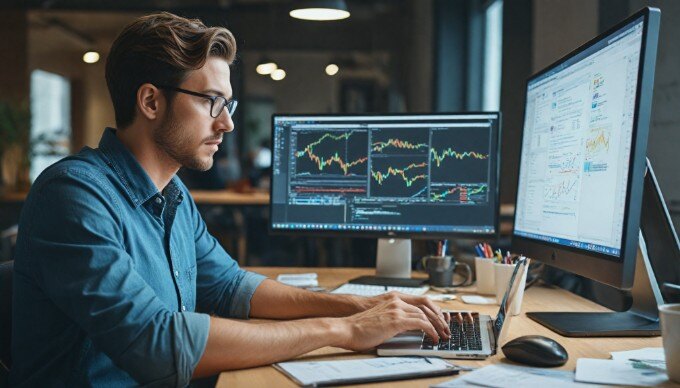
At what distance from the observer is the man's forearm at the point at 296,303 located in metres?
1.58

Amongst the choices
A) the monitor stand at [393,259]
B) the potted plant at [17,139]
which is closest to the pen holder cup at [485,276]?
the monitor stand at [393,259]

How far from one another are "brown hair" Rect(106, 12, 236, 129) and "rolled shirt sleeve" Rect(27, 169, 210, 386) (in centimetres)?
34

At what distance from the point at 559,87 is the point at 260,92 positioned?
6640 mm

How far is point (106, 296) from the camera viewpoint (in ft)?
3.63

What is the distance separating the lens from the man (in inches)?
44.2

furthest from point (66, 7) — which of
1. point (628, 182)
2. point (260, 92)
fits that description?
point (628, 182)

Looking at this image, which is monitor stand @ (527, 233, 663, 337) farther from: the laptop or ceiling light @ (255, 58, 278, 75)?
ceiling light @ (255, 58, 278, 75)

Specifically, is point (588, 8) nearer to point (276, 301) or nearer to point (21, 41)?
point (276, 301)

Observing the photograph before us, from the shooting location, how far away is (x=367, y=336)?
1257 mm

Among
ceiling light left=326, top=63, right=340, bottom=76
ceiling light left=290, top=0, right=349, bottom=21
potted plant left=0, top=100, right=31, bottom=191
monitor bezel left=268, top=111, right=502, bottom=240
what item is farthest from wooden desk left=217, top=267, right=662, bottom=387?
ceiling light left=326, top=63, right=340, bottom=76

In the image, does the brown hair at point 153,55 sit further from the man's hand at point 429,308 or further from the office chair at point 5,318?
the man's hand at point 429,308

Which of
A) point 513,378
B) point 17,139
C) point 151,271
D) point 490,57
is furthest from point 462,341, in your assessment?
point 17,139

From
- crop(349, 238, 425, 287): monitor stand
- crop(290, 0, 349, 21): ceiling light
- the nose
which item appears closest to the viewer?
the nose

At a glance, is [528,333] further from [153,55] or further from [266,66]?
[266,66]
